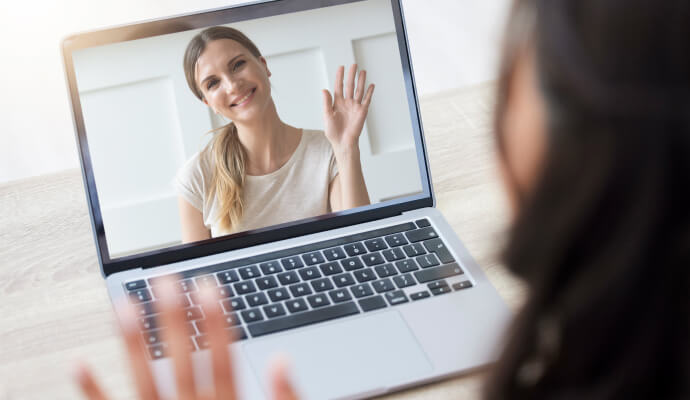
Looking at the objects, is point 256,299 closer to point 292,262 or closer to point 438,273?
point 292,262

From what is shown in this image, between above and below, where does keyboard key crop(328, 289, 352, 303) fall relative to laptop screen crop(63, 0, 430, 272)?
below

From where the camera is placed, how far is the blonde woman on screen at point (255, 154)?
0.72 m

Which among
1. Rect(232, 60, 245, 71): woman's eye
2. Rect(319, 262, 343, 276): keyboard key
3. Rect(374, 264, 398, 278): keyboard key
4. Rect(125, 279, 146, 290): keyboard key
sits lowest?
Rect(374, 264, 398, 278): keyboard key

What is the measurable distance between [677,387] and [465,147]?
0.65m

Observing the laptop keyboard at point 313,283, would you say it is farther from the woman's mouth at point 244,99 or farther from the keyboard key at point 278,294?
the woman's mouth at point 244,99

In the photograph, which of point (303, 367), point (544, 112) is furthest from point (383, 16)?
point (544, 112)

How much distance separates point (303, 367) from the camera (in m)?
0.58

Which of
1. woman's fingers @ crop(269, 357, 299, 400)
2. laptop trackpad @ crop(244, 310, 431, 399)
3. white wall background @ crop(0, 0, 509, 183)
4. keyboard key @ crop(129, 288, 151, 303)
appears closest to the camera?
woman's fingers @ crop(269, 357, 299, 400)

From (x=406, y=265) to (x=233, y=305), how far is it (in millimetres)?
161

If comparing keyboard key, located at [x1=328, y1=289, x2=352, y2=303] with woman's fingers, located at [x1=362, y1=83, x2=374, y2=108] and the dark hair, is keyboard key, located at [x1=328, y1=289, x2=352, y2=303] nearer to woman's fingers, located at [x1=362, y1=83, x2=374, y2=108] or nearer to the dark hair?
woman's fingers, located at [x1=362, y1=83, x2=374, y2=108]

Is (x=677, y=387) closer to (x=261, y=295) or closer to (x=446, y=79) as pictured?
(x=261, y=295)

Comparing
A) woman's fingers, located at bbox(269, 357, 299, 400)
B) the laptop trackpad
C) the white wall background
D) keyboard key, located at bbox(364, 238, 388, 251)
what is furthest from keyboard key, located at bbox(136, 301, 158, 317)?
the white wall background

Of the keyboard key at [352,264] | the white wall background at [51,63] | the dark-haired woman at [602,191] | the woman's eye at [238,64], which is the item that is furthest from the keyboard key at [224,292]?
the white wall background at [51,63]

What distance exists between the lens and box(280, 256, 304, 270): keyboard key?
0.69m
